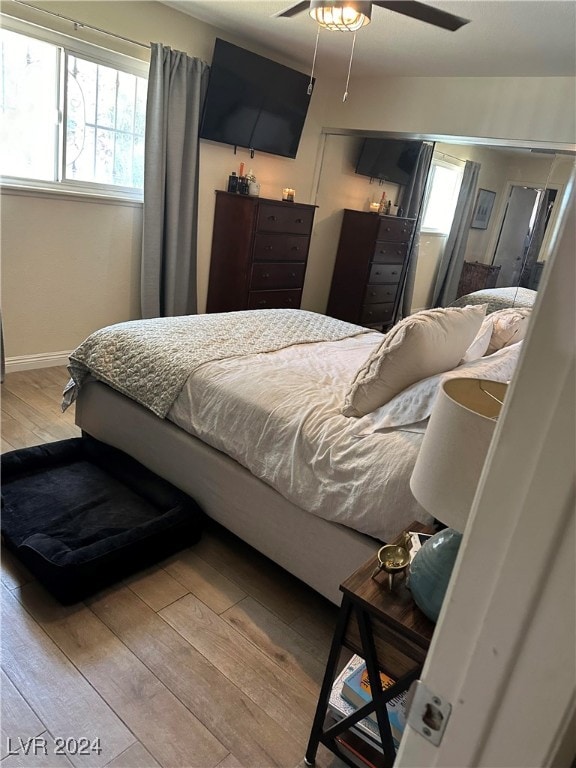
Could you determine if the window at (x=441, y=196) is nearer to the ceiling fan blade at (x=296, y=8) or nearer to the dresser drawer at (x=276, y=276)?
the dresser drawer at (x=276, y=276)

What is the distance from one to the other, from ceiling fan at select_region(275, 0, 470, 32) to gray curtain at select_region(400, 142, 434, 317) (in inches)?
88.3

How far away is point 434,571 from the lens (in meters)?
1.04

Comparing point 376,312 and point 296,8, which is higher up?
point 296,8

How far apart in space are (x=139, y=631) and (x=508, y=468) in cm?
155

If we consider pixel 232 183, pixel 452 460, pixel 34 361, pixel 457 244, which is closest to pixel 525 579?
pixel 452 460

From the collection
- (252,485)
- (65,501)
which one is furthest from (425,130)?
(65,501)

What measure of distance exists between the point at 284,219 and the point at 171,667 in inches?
139

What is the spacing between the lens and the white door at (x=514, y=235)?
12.6 ft

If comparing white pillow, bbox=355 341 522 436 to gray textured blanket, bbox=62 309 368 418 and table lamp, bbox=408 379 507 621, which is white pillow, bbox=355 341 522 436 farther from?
gray textured blanket, bbox=62 309 368 418

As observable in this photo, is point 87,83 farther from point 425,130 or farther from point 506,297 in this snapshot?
point 506,297

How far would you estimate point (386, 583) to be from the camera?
1.16m

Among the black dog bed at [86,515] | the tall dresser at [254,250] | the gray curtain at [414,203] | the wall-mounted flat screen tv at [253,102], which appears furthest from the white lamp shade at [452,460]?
the gray curtain at [414,203]

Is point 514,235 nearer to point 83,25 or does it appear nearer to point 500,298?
point 500,298

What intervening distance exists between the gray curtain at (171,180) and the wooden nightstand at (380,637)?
124 inches
